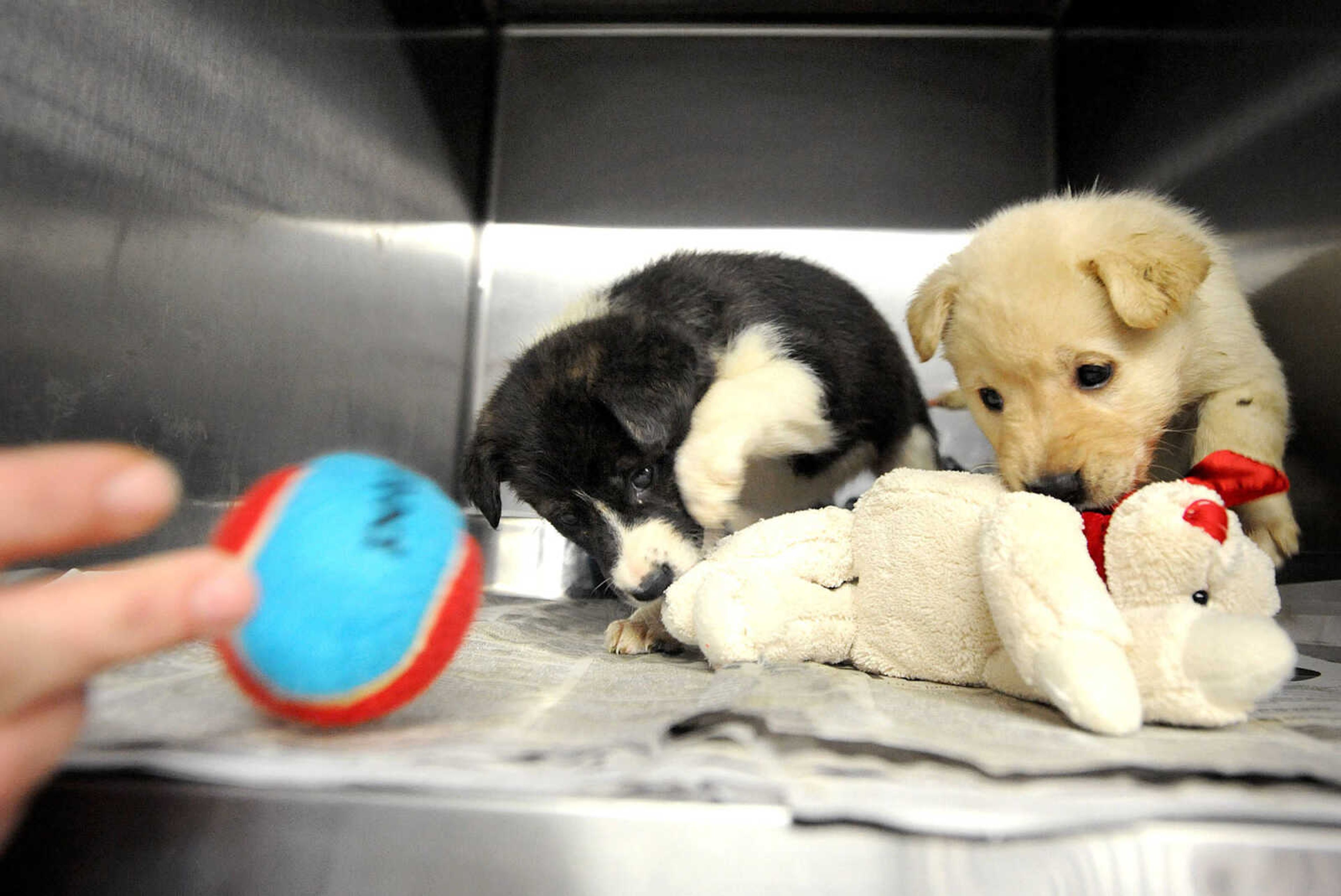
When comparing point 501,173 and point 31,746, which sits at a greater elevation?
point 501,173

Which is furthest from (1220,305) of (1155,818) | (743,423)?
(1155,818)

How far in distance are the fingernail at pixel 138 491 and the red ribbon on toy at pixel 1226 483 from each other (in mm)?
1256

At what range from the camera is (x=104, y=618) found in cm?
72

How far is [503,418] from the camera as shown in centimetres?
233

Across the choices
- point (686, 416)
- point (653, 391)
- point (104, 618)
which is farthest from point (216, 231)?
point (104, 618)

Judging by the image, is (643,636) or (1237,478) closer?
(1237,478)

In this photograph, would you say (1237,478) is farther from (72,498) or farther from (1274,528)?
(72,498)

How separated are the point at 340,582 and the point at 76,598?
0.24 meters

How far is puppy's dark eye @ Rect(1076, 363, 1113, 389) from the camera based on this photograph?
194 centimetres

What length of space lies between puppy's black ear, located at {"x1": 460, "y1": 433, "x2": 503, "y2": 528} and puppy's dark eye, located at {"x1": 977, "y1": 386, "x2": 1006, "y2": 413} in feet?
4.04

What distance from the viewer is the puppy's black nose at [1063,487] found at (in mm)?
1798

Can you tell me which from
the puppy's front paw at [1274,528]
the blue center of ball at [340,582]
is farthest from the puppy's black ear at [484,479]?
the puppy's front paw at [1274,528]

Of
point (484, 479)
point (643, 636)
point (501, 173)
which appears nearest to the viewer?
point (643, 636)

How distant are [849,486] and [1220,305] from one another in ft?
4.81
